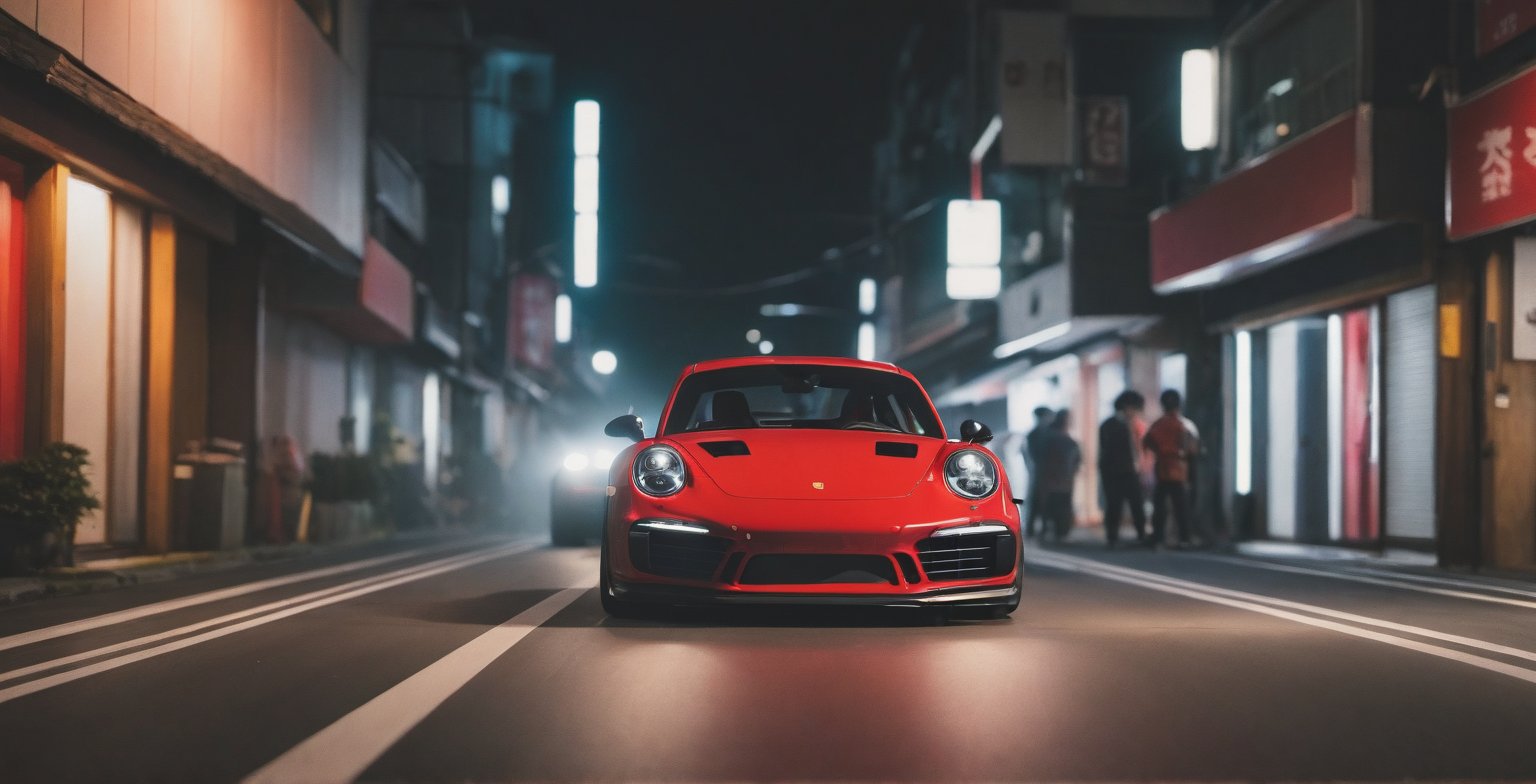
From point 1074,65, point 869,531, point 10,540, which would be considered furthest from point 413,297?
point 869,531

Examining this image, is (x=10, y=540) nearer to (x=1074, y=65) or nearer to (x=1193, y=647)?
(x=1193, y=647)

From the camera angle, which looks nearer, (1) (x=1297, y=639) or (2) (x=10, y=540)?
(1) (x=1297, y=639)

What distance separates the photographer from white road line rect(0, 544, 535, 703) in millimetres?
5727

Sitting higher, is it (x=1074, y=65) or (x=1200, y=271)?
(x=1074, y=65)

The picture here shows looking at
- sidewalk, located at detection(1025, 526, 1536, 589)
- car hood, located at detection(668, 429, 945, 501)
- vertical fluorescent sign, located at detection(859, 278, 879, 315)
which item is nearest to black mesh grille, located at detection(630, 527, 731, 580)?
car hood, located at detection(668, 429, 945, 501)

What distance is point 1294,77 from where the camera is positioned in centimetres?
1911

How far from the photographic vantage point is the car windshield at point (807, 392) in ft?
27.1

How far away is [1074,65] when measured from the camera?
2666 centimetres

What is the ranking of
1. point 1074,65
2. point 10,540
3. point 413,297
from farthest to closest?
point 413,297
point 1074,65
point 10,540

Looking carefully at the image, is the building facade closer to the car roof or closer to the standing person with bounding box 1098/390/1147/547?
the car roof

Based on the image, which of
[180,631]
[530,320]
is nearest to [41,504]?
[180,631]

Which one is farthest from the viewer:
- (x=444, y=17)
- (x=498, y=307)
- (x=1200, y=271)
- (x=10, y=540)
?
(x=498, y=307)

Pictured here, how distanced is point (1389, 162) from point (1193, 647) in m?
9.88

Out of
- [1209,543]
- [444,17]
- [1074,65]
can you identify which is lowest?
[1209,543]
